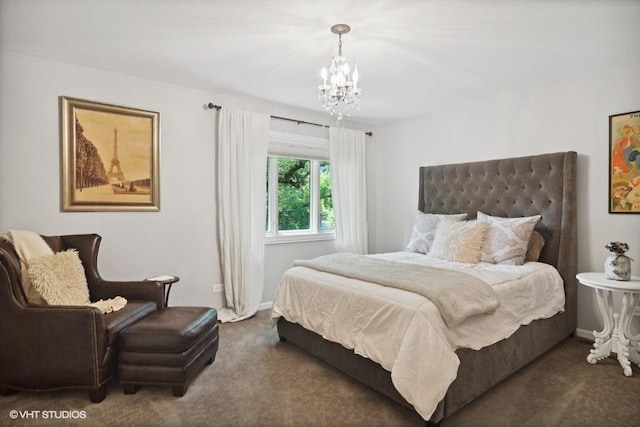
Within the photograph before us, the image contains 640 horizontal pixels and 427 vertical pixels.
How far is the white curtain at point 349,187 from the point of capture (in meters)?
4.62

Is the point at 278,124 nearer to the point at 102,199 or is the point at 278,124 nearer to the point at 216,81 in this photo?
the point at 216,81

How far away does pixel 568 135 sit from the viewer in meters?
3.28

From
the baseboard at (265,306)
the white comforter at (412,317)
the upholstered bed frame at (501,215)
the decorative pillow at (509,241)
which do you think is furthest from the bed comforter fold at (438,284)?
the baseboard at (265,306)

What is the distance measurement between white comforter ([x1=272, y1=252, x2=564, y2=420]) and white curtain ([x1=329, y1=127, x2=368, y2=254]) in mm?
1633

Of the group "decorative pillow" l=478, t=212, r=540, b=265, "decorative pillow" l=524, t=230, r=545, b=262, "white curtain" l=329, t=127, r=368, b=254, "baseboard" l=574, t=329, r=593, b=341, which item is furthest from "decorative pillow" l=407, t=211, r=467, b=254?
"baseboard" l=574, t=329, r=593, b=341

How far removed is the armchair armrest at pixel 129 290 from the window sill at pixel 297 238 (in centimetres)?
152

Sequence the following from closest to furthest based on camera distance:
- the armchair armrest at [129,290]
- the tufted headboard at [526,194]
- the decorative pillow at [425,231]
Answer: the armchair armrest at [129,290] → the tufted headboard at [526,194] → the decorative pillow at [425,231]

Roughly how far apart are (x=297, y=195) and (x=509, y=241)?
98.9 inches

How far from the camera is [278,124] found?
416 centimetres

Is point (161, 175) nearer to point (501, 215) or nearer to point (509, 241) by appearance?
point (509, 241)

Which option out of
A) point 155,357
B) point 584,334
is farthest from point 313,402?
point 584,334

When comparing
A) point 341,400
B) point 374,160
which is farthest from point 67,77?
point 374,160

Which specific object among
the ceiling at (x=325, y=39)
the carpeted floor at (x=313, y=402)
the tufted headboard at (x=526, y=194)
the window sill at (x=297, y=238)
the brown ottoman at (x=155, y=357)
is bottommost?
the carpeted floor at (x=313, y=402)

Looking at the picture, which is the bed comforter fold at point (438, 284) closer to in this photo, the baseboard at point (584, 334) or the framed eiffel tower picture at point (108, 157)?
the baseboard at point (584, 334)
